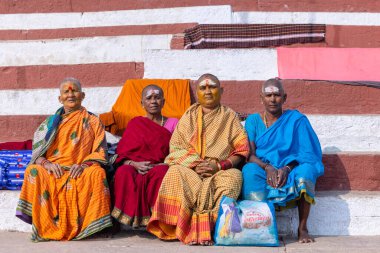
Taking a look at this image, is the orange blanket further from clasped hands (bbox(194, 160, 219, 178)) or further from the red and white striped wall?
clasped hands (bbox(194, 160, 219, 178))

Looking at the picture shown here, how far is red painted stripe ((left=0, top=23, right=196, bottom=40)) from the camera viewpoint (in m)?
9.42

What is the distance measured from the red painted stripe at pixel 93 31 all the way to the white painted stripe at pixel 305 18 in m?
0.83

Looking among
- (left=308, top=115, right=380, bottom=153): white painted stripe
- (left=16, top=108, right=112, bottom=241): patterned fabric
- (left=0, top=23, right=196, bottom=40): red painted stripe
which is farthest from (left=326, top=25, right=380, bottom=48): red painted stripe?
(left=16, top=108, right=112, bottom=241): patterned fabric

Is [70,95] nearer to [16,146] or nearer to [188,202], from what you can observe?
[16,146]

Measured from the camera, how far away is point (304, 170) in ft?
17.4

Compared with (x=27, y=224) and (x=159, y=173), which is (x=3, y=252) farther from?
(x=159, y=173)

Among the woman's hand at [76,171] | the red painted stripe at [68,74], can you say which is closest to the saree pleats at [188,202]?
the woman's hand at [76,171]

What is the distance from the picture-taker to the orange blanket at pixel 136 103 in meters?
6.84

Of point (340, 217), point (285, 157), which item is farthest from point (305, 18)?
point (340, 217)

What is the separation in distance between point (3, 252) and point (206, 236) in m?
Answer: 1.61

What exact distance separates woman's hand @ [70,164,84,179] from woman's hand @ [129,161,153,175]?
18.1 inches

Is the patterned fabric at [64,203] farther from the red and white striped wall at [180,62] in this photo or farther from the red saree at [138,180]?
the red and white striped wall at [180,62]

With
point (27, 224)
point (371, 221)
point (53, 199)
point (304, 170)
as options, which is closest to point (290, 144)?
point (304, 170)

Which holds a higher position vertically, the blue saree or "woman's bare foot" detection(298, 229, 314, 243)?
the blue saree
